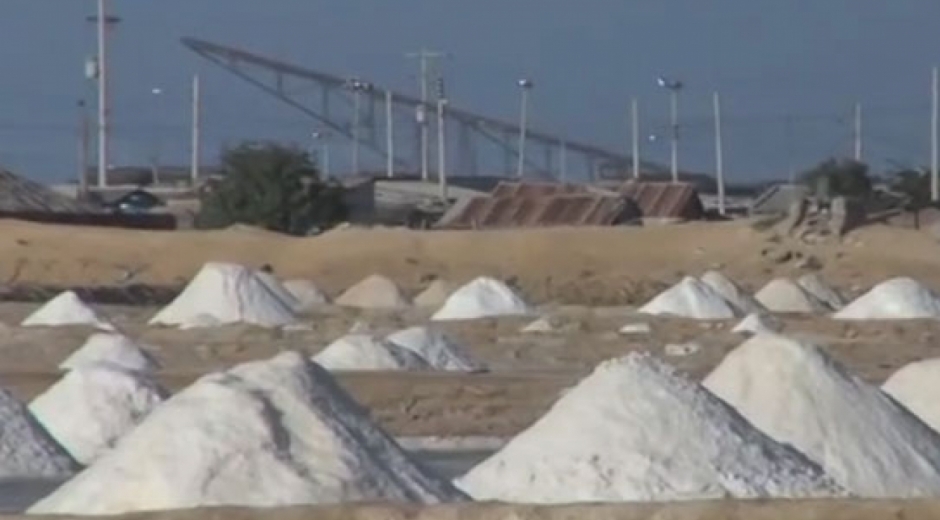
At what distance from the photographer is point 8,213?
287ft

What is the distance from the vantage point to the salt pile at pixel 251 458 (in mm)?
17875

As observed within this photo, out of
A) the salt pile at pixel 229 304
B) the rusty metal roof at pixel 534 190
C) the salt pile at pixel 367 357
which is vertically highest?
the salt pile at pixel 367 357

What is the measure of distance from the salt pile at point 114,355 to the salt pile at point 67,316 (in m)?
8.38

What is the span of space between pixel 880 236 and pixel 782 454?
54.0 meters

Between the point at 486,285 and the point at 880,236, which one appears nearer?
the point at 486,285

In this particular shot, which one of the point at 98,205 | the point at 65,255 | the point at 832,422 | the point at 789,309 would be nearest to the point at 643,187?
the point at 98,205

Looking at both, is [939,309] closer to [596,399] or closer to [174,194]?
[596,399]

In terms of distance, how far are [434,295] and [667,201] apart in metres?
39.1

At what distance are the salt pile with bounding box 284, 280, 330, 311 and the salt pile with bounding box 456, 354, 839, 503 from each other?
33761 mm

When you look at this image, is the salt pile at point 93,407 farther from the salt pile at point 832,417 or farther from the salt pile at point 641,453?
the salt pile at point 641,453

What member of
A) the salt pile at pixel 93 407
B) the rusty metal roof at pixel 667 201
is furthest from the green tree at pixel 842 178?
the salt pile at pixel 93 407

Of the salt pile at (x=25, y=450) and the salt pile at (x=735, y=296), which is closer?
the salt pile at (x=25, y=450)

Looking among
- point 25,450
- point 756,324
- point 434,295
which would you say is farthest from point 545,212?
point 25,450

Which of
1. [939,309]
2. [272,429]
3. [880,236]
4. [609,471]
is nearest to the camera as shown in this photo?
[272,429]
